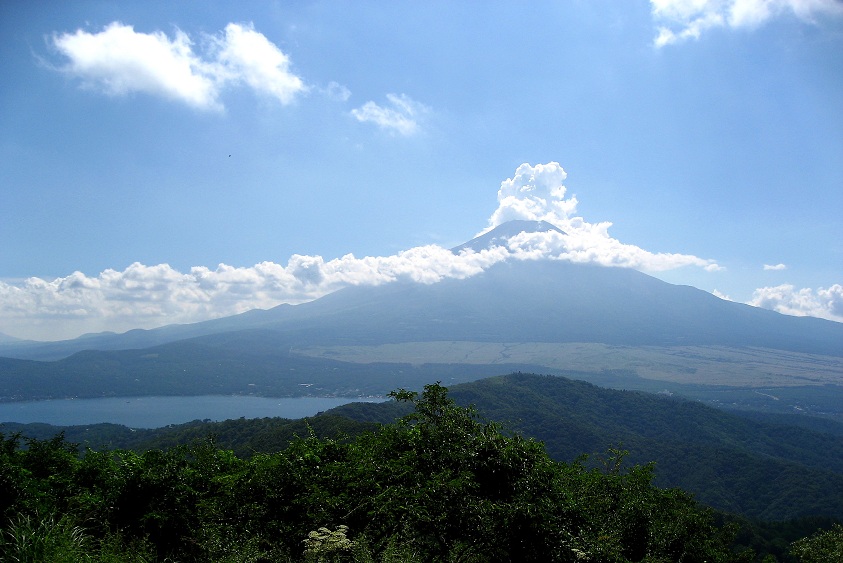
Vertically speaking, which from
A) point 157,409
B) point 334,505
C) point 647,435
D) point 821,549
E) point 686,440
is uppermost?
point 334,505

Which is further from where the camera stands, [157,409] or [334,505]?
[157,409]

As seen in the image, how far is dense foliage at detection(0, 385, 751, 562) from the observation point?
5.44 metres

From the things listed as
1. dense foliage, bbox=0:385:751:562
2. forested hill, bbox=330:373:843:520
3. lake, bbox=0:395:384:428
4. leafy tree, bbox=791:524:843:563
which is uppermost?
dense foliage, bbox=0:385:751:562

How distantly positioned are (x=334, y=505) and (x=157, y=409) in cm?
14930

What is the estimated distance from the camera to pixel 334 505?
21.0ft

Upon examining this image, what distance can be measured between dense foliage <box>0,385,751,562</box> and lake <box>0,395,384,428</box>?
4398 inches

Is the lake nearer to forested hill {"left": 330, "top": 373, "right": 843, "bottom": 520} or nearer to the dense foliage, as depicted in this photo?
forested hill {"left": 330, "top": 373, "right": 843, "bottom": 520}

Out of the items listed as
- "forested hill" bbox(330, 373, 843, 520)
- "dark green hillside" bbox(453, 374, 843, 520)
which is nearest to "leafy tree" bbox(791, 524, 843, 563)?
"forested hill" bbox(330, 373, 843, 520)

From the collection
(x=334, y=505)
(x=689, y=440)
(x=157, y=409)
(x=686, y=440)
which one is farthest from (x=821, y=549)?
(x=157, y=409)

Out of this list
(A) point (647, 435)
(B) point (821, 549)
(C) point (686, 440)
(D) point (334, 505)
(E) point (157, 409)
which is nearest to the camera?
(D) point (334, 505)

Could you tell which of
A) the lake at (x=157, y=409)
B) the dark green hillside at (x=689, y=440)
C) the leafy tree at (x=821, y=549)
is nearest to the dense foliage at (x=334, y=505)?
the leafy tree at (x=821, y=549)

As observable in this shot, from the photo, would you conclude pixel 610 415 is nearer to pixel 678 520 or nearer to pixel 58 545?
pixel 678 520

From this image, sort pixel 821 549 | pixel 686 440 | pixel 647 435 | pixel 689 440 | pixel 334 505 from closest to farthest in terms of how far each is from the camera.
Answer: pixel 334 505, pixel 821 549, pixel 686 440, pixel 689 440, pixel 647 435

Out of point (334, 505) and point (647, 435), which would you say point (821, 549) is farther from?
point (647, 435)
